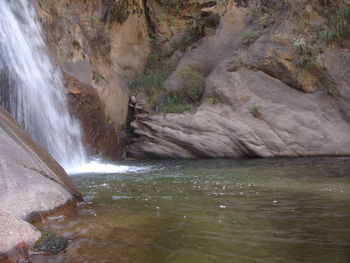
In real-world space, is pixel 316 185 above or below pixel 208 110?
below

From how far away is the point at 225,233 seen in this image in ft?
11.3

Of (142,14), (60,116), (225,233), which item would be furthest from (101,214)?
(142,14)

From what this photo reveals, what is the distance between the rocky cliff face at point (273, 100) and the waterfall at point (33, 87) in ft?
10.7

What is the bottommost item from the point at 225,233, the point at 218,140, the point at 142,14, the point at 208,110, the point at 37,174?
the point at 225,233

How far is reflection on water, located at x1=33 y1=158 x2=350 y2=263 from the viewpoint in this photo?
9.53 feet

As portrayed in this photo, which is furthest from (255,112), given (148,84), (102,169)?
(102,169)

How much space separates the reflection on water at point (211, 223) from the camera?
2906mm

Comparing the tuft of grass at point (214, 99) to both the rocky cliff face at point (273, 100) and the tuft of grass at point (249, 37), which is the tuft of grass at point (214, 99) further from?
the tuft of grass at point (249, 37)

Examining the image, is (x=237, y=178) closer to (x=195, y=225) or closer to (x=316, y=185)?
(x=316, y=185)

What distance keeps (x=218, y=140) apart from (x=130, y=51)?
6842 mm

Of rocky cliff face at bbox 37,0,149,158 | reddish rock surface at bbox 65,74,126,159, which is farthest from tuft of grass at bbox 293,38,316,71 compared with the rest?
reddish rock surface at bbox 65,74,126,159

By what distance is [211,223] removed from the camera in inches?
150

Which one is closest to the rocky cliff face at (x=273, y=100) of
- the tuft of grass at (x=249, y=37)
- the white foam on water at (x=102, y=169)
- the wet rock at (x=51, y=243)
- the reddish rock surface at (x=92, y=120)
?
the tuft of grass at (x=249, y=37)

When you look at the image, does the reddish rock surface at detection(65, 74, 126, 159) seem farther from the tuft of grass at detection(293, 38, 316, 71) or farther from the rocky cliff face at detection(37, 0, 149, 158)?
the tuft of grass at detection(293, 38, 316, 71)
